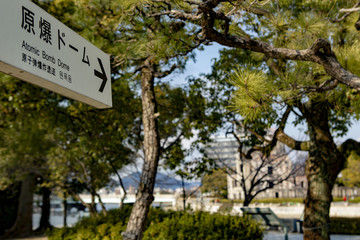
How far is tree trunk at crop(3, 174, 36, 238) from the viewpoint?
1594 centimetres

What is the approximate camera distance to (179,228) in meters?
5.70

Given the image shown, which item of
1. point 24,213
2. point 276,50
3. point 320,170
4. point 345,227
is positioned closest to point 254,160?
point 345,227

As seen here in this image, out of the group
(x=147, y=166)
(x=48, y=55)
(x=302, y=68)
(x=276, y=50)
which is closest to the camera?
(x=48, y=55)

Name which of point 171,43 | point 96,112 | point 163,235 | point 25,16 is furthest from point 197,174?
point 25,16

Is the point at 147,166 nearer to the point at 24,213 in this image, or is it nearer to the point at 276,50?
the point at 276,50

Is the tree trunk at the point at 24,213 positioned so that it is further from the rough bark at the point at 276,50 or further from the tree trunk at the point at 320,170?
the rough bark at the point at 276,50

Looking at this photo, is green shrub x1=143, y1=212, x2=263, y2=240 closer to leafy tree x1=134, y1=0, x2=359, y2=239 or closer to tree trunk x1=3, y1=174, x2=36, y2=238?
leafy tree x1=134, y1=0, x2=359, y2=239

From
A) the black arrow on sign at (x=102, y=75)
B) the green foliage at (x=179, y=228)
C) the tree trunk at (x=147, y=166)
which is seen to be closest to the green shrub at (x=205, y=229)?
the green foliage at (x=179, y=228)

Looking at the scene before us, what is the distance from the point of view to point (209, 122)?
6859mm

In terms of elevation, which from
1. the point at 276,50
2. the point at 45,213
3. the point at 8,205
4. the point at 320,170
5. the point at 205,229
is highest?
the point at 276,50

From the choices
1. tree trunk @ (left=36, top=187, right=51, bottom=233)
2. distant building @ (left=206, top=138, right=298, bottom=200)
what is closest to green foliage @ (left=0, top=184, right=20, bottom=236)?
tree trunk @ (left=36, top=187, right=51, bottom=233)

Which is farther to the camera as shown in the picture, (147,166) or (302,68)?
(147,166)

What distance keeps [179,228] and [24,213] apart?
12902 millimetres

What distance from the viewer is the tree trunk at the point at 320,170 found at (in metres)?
6.07
